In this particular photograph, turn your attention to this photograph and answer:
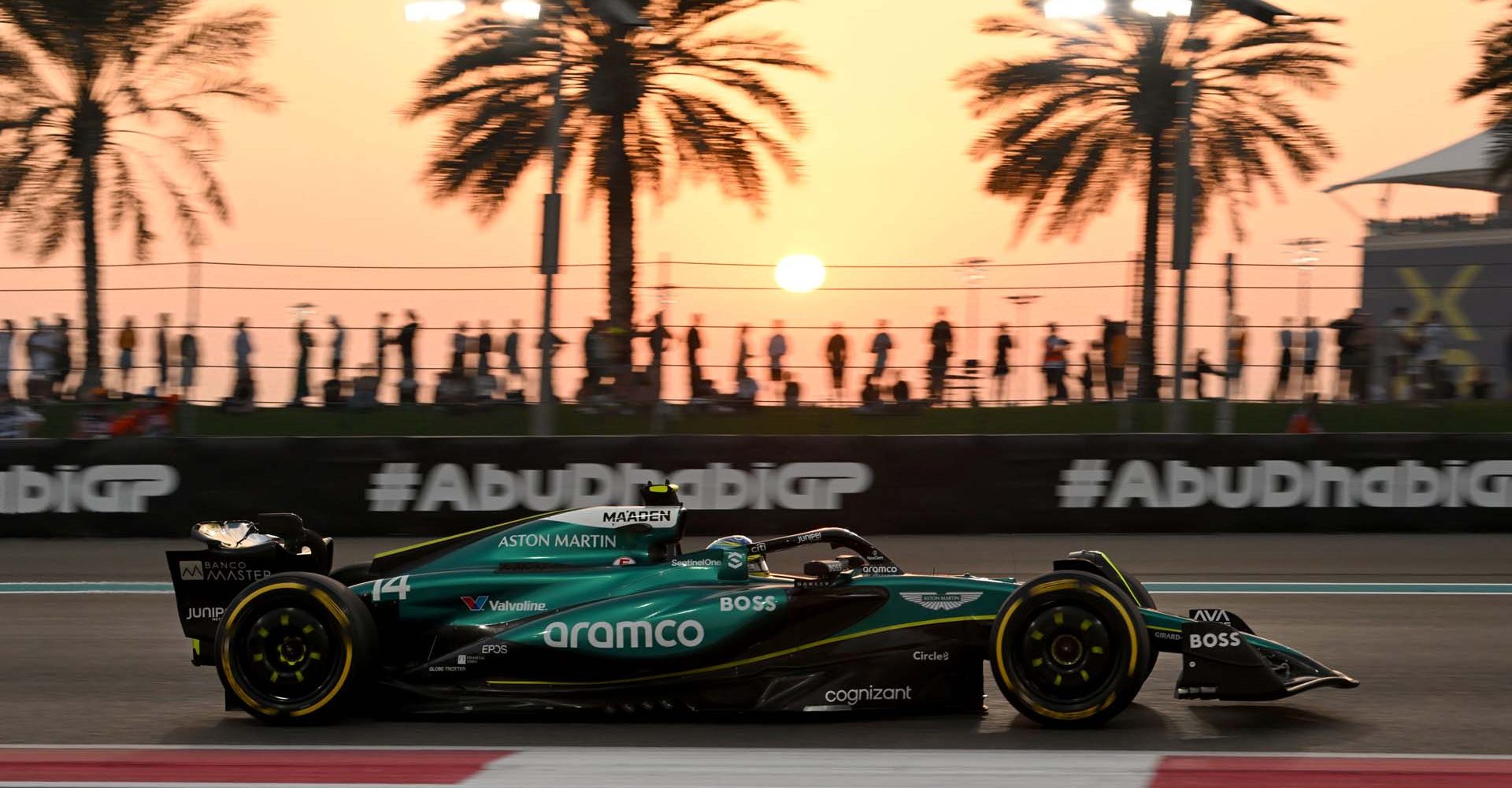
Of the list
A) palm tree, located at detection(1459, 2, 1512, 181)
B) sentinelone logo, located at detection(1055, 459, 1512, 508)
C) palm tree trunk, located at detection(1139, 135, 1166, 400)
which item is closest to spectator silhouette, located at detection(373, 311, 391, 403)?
sentinelone logo, located at detection(1055, 459, 1512, 508)

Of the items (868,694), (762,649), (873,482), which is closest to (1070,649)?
(868,694)

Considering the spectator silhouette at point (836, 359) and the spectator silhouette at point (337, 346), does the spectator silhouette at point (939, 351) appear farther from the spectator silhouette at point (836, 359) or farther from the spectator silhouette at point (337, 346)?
the spectator silhouette at point (337, 346)

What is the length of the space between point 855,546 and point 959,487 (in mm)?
6464

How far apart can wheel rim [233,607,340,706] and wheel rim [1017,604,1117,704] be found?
260cm

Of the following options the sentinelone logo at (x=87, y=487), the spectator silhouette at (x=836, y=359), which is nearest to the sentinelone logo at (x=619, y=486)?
→ the spectator silhouette at (x=836, y=359)

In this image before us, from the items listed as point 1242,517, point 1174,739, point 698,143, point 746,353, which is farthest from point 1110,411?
point 1174,739

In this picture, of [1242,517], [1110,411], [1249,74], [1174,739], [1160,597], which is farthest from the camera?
[1249,74]

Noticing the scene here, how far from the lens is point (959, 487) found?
1293 centimetres

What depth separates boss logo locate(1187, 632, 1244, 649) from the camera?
577 centimetres

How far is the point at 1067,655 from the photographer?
5.73 m

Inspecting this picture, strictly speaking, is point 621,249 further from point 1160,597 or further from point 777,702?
point 777,702

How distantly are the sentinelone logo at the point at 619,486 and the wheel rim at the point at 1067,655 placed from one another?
23.3ft

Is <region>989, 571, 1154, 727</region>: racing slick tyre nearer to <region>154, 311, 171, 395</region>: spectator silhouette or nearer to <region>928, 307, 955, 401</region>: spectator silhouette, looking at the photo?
<region>928, 307, 955, 401</region>: spectator silhouette

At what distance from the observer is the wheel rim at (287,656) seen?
6016 mm
